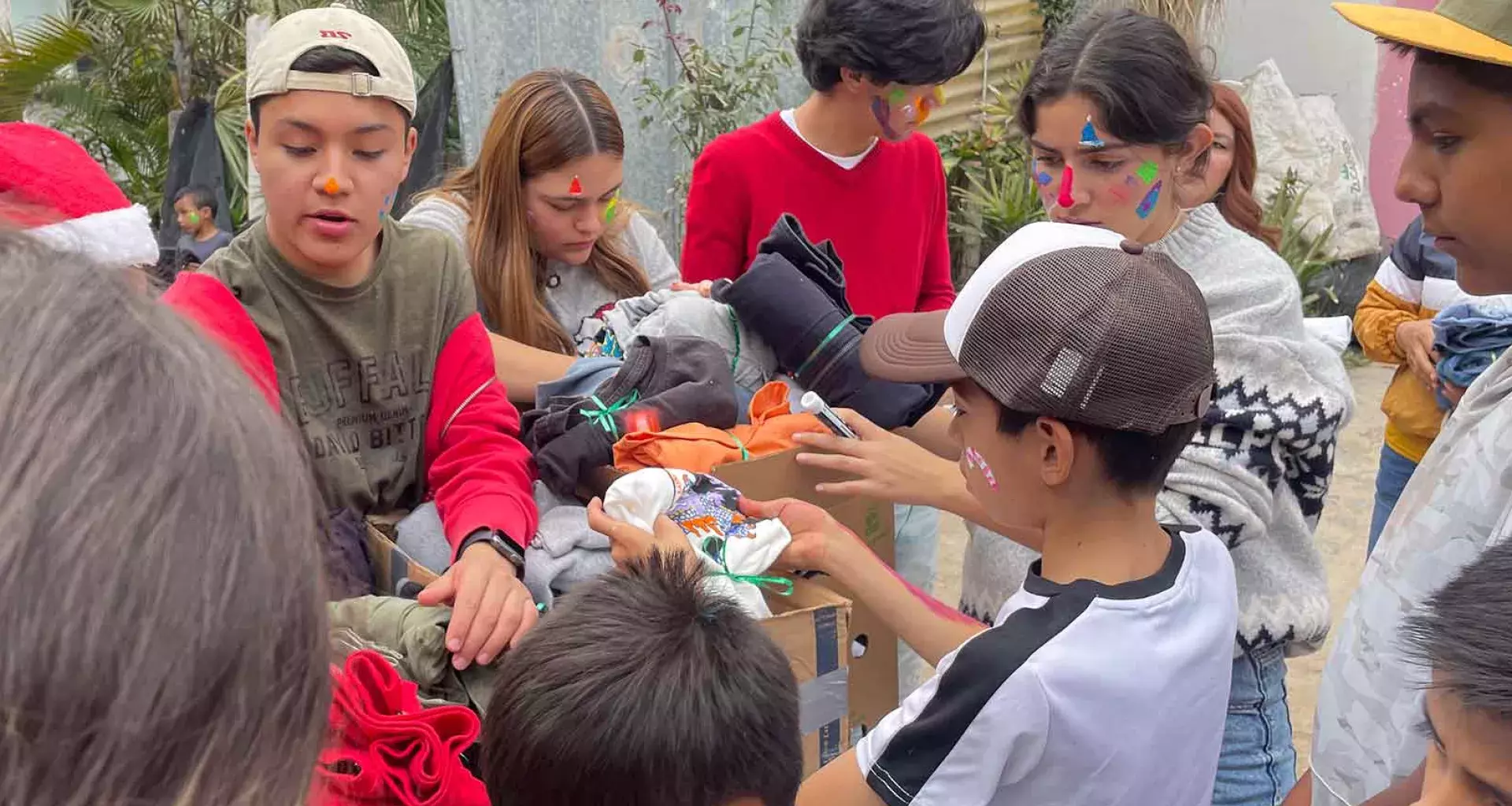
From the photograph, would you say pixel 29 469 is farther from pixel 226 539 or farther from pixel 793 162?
pixel 793 162

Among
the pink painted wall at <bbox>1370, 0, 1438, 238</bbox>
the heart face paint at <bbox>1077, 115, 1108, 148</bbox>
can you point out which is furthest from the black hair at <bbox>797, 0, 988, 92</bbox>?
the pink painted wall at <bbox>1370, 0, 1438, 238</bbox>

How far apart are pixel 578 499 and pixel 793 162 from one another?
135cm

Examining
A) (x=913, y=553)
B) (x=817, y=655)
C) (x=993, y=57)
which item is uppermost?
(x=817, y=655)

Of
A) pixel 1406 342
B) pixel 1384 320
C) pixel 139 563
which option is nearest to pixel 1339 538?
pixel 1384 320

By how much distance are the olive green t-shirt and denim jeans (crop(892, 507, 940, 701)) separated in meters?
1.05

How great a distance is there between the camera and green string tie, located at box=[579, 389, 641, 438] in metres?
2.08

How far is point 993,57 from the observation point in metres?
8.82

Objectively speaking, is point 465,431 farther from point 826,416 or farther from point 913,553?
point 913,553

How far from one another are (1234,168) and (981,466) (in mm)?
1326

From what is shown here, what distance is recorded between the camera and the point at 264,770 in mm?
607

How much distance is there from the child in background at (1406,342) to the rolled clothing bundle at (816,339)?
5.34ft

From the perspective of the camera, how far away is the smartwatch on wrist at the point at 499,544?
1.83m

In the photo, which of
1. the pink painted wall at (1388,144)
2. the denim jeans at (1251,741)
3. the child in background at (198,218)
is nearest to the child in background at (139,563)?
the denim jeans at (1251,741)

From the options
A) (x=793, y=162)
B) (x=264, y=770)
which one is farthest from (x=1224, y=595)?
(x=793, y=162)
